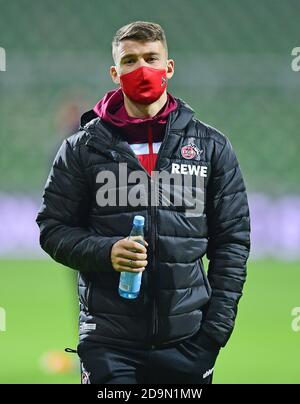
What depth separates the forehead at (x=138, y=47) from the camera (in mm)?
4070

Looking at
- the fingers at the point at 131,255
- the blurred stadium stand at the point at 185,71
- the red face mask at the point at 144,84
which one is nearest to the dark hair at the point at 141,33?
the red face mask at the point at 144,84

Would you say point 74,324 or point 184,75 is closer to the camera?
point 74,324

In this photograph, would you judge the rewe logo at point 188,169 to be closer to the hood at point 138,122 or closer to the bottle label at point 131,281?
the hood at point 138,122

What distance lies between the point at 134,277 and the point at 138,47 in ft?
3.14

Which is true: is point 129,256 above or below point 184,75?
below

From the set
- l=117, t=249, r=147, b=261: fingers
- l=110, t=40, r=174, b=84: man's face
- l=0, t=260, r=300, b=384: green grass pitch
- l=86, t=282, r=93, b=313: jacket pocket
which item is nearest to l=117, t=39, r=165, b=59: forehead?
l=110, t=40, r=174, b=84: man's face

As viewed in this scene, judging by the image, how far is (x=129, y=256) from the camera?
3814 millimetres

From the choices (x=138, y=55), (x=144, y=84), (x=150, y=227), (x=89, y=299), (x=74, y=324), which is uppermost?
(x=138, y=55)

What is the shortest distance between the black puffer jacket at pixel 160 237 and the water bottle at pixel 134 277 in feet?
0.28

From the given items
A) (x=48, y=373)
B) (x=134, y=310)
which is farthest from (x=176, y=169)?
(x=48, y=373)

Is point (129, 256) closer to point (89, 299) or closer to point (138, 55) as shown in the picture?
point (89, 299)

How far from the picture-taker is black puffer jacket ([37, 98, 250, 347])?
3.95 metres

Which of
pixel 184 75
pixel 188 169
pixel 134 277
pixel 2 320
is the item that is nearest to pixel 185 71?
pixel 184 75

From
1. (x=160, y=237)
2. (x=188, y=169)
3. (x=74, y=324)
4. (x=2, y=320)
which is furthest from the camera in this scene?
(x=74, y=324)
